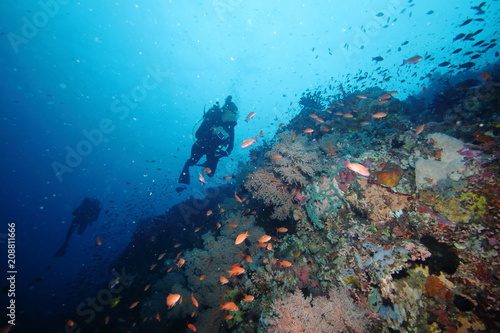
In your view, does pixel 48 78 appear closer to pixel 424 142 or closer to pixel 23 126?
pixel 23 126

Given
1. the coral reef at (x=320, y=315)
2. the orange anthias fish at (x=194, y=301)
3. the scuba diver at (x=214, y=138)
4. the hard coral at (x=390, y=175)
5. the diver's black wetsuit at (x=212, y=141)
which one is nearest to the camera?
the coral reef at (x=320, y=315)

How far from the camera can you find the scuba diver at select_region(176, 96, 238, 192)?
11125mm

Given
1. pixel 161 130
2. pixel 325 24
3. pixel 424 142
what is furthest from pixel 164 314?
pixel 161 130

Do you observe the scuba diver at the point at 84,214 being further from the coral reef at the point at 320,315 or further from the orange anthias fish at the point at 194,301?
the coral reef at the point at 320,315

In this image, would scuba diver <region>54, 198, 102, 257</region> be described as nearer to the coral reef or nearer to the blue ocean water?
the blue ocean water

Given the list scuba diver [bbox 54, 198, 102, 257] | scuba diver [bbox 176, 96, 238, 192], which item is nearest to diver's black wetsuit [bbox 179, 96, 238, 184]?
scuba diver [bbox 176, 96, 238, 192]

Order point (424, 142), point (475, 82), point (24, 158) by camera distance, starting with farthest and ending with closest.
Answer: point (24, 158) < point (475, 82) < point (424, 142)

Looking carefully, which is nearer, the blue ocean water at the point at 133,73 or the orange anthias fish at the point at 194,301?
the orange anthias fish at the point at 194,301

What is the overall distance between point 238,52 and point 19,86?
5060 centimetres

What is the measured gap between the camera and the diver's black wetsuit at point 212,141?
1125cm

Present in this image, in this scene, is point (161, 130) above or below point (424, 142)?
above

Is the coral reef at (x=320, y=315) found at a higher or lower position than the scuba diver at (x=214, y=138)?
lower

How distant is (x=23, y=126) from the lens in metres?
59.9

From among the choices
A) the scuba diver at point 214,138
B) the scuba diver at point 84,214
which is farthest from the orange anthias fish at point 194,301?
the scuba diver at point 84,214
